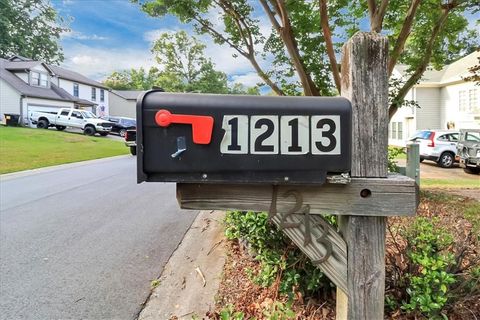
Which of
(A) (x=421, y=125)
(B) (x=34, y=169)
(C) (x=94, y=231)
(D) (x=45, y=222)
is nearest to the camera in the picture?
(C) (x=94, y=231)

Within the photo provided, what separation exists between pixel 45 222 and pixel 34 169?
7357 millimetres

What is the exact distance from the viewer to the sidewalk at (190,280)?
2662 millimetres

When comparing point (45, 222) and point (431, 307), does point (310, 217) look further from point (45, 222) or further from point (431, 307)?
point (45, 222)

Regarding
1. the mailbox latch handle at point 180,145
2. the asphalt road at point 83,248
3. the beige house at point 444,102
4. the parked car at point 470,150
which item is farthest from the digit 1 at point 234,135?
the beige house at point 444,102

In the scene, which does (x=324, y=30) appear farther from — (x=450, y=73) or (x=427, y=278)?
(x=450, y=73)

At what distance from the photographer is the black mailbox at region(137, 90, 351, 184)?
3.74 ft

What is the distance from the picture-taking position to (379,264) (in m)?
1.23

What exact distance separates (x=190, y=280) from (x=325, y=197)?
7.42 feet

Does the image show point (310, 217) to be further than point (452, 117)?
No

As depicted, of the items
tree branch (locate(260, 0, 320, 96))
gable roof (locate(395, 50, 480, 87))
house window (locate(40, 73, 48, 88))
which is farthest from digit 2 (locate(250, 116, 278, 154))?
house window (locate(40, 73, 48, 88))

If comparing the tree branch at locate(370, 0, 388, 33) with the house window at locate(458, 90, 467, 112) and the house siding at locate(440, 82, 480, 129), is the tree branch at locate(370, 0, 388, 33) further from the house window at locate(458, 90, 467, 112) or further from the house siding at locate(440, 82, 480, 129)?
the house window at locate(458, 90, 467, 112)

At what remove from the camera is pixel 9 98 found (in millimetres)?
27391

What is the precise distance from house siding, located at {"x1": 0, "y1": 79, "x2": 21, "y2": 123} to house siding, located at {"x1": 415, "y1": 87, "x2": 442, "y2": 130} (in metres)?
28.8

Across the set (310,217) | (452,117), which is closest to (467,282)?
(310,217)
